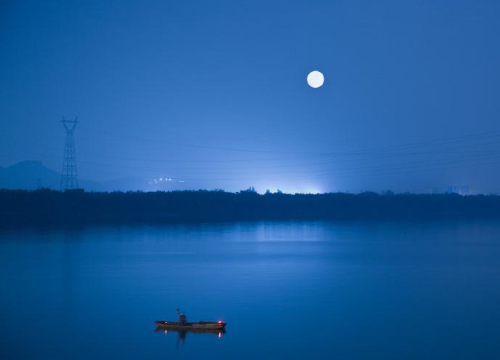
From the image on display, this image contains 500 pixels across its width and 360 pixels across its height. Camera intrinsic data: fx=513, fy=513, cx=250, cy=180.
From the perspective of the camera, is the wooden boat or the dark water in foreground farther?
the wooden boat

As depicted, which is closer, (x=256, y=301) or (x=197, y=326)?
(x=197, y=326)

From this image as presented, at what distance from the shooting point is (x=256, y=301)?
1159 cm

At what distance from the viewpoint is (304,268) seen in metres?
16.6

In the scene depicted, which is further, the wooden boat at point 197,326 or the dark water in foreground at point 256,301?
the wooden boat at point 197,326

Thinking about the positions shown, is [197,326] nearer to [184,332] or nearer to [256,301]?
[184,332]

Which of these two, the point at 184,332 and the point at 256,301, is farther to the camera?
the point at 256,301

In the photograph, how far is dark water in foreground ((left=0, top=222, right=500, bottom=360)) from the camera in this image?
845 centimetres

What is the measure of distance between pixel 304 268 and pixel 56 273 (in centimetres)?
781

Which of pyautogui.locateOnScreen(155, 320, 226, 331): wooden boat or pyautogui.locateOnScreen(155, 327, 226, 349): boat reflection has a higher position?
pyautogui.locateOnScreen(155, 320, 226, 331): wooden boat

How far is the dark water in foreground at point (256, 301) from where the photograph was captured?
845 centimetres

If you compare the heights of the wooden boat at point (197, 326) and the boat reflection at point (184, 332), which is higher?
the wooden boat at point (197, 326)

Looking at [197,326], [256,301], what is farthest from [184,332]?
[256,301]

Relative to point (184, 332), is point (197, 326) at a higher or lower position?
higher

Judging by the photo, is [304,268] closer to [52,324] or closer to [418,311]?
[418,311]
